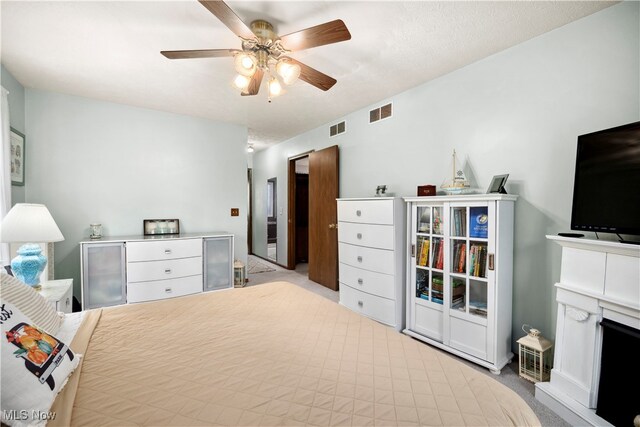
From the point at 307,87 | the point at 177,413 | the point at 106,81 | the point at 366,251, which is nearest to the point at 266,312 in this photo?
the point at 177,413

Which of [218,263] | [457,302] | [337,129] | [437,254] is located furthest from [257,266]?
[457,302]

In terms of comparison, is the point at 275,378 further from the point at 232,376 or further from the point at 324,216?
the point at 324,216

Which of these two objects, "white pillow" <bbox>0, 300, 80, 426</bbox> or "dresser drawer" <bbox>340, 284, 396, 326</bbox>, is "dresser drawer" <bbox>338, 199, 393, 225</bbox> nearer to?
"dresser drawer" <bbox>340, 284, 396, 326</bbox>

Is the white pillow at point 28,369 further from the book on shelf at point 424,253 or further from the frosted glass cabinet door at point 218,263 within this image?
the frosted glass cabinet door at point 218,263

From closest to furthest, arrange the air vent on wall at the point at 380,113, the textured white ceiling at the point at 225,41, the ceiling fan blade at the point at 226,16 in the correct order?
1. the ceiling fan blade at the point at 226,16
2. the textured white ceiling at the point at 225,41
3. the air vent on wall at the point at 380,113

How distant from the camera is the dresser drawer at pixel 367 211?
283 cm

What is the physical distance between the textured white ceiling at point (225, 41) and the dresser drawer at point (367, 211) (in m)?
1.25

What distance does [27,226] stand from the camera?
77.9 inches

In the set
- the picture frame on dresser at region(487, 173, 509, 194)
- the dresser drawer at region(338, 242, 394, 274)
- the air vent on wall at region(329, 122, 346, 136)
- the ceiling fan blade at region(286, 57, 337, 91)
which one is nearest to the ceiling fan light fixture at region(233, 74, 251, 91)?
the ceiling fan blade at region(286, 57, 337, 91)

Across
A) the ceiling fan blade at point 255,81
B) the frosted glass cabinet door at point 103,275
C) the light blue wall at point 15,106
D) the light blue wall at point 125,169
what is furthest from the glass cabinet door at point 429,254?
the light blue wall at point 15,106

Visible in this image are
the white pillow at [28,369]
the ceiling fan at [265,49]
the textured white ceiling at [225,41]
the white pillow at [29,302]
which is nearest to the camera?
the white pillow at [28,369]

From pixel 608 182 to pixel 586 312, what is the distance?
0.77 m

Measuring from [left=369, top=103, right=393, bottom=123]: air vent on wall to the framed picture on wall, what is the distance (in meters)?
3.79

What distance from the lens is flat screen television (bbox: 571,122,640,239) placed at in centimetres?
151
